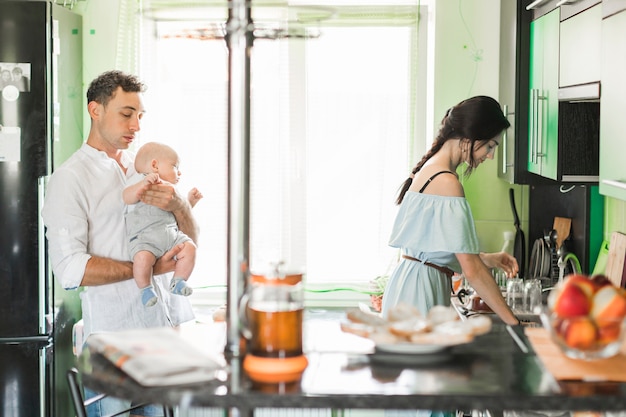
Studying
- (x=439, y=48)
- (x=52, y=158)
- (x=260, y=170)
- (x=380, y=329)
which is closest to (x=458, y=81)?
(x=439, y=48)

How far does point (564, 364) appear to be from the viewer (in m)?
1.76

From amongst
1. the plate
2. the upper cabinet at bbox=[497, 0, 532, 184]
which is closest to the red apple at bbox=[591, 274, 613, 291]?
the plate

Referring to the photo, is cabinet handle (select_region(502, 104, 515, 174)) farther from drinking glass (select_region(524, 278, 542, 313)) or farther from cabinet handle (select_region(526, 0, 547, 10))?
drinking glass (select_region(524, 278, 542, 313))

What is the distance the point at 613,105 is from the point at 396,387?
1.41 metres

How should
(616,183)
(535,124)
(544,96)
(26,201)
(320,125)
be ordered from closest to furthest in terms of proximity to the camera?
(616,183) → (544,96) → (535,124) → (26,201) → (320,125)

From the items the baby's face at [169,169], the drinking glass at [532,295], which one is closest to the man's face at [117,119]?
the baby's face at [169,169]

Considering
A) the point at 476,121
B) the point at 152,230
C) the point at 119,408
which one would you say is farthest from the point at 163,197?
the point at 476,121

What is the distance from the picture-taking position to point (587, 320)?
5.50 feet

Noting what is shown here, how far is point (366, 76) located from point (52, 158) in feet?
5.34

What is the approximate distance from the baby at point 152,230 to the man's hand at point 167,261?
0.01m

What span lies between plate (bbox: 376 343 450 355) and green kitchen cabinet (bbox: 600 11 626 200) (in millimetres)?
1001

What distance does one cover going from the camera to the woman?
326cm

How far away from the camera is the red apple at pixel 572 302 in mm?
1690

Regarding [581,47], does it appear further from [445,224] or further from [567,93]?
[445,224]
